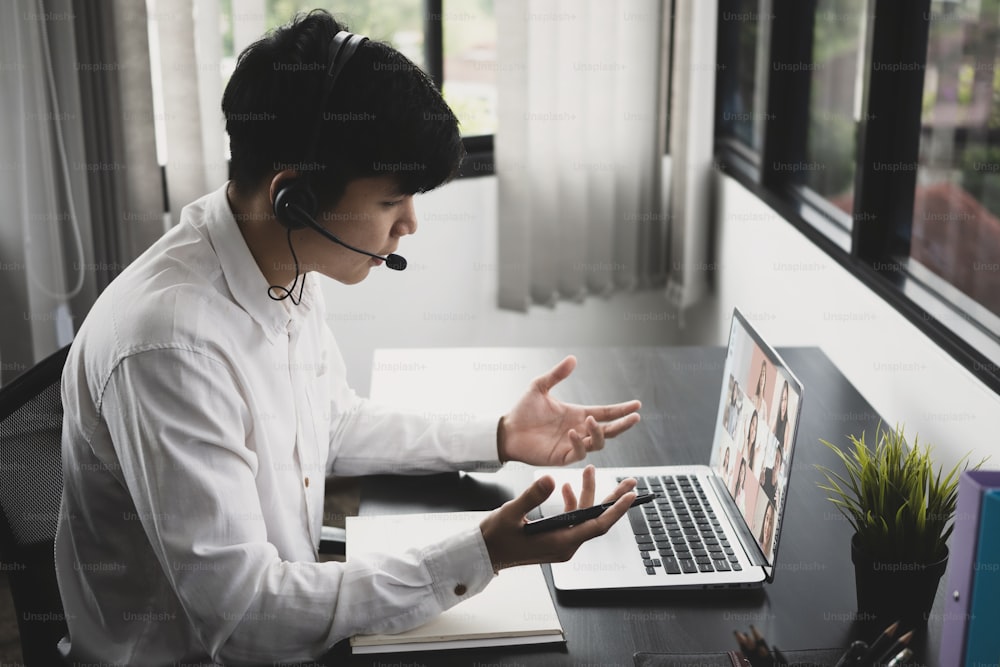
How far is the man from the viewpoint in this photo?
1.09 m

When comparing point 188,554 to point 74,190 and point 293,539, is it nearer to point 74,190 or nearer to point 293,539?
point 293,539

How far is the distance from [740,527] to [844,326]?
2.65 feet

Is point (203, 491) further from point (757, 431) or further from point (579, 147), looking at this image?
point (579, 147)

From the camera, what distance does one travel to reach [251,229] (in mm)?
1251

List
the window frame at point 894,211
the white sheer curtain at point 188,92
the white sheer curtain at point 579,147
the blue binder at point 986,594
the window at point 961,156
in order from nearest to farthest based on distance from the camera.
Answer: the blue binder at point 986,594
the window frame at point 894,211
the window at point 961,156
the white sheer curtain at point 188,92
the white sheer curtain at point 579,147

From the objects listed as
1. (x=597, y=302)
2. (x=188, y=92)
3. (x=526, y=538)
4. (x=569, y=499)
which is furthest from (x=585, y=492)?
(x=597, y=302)

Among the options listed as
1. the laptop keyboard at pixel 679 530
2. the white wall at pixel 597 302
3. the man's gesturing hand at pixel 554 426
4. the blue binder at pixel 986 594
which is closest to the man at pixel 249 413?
the laptop keyboard at pixel 679 530

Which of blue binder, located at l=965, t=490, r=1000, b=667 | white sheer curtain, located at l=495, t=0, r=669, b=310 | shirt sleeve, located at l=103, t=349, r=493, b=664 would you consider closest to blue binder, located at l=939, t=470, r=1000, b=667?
blue binder, located at l=965, t=490, r=1000, b=667

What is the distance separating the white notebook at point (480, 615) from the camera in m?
1.12

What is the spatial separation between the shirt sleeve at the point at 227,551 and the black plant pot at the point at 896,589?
428 mm

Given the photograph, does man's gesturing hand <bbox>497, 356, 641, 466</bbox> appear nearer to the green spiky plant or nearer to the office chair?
the green spiky plant

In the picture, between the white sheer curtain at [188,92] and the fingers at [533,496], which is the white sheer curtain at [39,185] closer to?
the white sheer curtain at [188,92]

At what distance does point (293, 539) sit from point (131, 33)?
150 cm

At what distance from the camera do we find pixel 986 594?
0.96m
